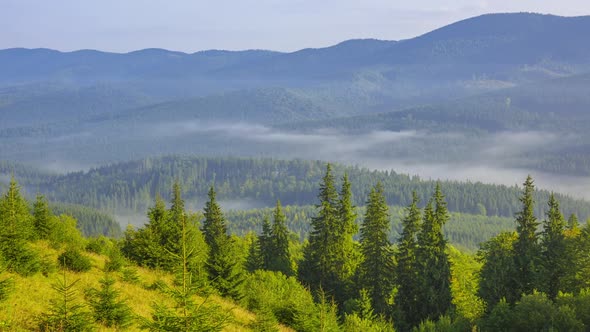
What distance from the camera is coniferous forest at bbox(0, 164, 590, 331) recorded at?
25.9 meters

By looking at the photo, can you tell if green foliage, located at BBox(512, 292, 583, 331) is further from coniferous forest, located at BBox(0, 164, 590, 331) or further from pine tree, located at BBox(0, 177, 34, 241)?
pine tree, located at BBox(0, 177, 34, 241)

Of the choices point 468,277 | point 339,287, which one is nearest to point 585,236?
point 339,287

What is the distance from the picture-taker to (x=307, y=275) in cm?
6419

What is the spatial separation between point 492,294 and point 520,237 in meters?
6.64

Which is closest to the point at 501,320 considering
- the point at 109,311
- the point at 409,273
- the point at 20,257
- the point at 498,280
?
the point at 498,280

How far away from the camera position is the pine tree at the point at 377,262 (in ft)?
187

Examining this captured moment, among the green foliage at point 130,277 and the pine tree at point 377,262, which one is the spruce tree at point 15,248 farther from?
the pine tree at point 377,262

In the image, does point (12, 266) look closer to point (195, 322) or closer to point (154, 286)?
point (154, 286)

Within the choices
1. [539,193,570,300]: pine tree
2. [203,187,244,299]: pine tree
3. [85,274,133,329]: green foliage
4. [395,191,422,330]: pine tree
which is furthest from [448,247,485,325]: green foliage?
[85,274,133,329]: green foliage

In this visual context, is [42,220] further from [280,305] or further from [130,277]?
[280,305]

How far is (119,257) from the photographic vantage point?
35.7m

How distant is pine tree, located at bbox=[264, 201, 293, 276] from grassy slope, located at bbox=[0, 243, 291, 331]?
→ 94.2ft

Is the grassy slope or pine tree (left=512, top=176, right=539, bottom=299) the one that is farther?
pine tree (left=512, top=176, right=539, bottom=299)

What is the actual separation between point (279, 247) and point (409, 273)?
748 inches
